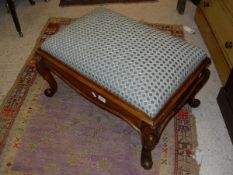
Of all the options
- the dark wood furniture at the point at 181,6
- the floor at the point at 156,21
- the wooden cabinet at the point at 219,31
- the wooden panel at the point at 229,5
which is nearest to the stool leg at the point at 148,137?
Result: the floor at the point at 156,21

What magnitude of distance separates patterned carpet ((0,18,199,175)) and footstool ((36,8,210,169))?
0.50 ft

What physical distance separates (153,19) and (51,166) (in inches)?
60.8

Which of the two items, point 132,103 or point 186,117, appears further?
point 186,117

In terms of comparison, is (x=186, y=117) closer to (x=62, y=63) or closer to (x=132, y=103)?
(x=132, y=103)

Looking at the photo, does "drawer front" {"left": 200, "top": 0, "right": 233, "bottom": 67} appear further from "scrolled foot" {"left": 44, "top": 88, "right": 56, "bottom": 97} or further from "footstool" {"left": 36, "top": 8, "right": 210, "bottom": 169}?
"scrolled foot" {"left": 44, "top": 88, "right": 56, "bottom": 97}

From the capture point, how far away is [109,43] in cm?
128

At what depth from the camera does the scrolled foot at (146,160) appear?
1262 mm

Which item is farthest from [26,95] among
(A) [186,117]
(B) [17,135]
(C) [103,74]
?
(A) [186,117]

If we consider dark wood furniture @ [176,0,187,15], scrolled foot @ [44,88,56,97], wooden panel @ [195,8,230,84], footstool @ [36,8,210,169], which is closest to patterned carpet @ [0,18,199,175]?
scrolled foot @ [44,88,56,97]

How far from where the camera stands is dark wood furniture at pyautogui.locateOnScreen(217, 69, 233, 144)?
4.83 ft

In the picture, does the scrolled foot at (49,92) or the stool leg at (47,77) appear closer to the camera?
the stool leg at (47,77)

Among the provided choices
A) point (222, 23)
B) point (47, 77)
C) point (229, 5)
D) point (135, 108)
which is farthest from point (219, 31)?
point (47, 77)

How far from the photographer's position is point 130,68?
3.83 feet

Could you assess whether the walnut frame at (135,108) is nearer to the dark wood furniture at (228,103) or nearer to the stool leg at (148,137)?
the stool leg at (148,137)
